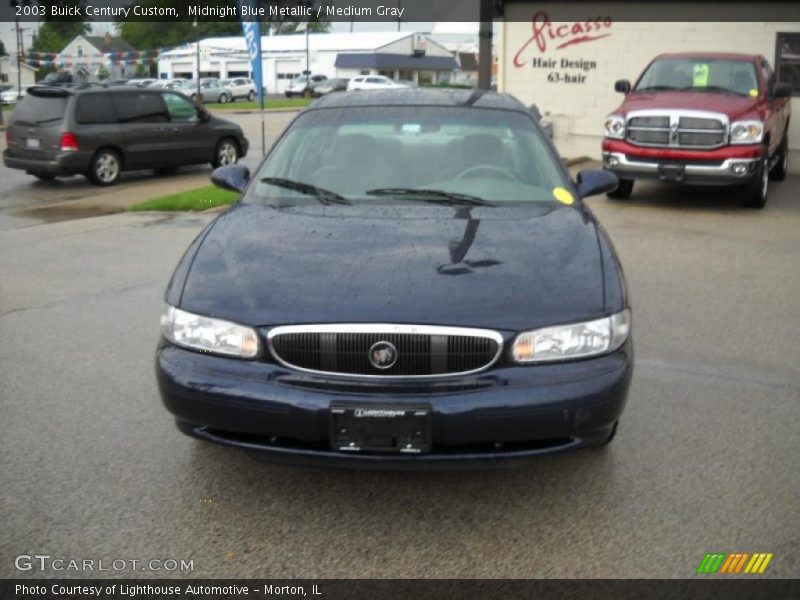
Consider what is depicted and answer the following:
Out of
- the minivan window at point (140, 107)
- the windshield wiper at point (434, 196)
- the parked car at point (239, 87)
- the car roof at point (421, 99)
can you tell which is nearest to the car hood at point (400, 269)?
the windshield wiper at point (434, 196)

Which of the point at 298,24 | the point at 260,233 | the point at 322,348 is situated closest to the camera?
the point at 322,348

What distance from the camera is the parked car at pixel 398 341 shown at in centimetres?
342

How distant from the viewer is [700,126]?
38.0 ft

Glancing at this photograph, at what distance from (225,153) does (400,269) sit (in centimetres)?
1495

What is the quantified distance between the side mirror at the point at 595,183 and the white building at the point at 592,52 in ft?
39.9

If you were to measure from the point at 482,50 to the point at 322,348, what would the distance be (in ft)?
48.2

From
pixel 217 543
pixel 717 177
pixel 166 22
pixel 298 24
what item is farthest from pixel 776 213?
pixel 298 24

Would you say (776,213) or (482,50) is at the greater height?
(482,50)

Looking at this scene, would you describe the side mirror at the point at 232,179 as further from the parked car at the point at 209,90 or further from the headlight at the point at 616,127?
the parked car at the point at 209,90

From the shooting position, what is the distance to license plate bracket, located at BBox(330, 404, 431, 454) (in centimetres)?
338

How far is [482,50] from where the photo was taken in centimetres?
1728

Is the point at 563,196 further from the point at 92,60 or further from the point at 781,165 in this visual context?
the point at 92,60
